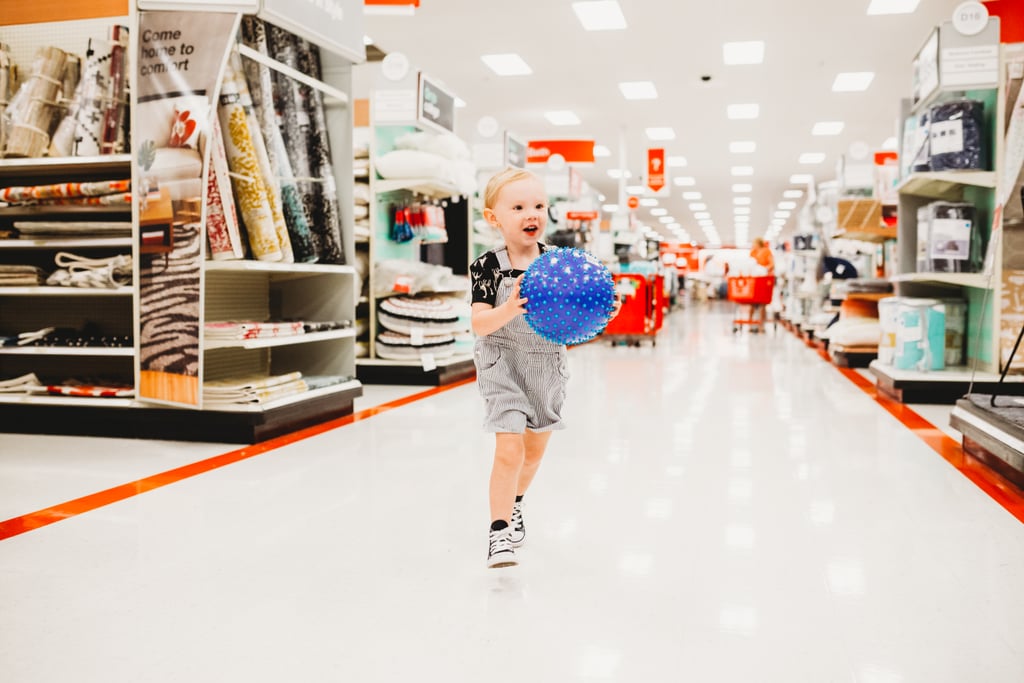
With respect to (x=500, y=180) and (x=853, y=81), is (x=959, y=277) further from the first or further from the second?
(x=853, y=81)

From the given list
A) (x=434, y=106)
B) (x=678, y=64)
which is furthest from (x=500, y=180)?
(x=678, y=64)

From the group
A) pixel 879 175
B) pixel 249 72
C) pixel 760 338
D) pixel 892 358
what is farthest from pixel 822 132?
pixel 249 72

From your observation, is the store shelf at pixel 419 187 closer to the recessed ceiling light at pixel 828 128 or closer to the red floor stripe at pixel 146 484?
the red floor stripe at pixel 146 484

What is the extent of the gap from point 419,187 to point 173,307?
9.20 feet

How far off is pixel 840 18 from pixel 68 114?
7369mm

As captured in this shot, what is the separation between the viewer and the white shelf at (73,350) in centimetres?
394

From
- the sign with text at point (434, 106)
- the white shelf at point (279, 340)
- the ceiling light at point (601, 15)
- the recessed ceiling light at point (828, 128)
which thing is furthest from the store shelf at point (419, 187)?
the recessed ceiling light at point (828, 128)

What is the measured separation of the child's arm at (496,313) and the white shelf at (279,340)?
6.89 feet

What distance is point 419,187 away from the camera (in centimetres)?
621

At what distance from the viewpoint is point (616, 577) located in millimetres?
2070

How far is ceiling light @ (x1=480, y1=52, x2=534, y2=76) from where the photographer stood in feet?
32.6

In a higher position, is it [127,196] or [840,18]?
[840,18]

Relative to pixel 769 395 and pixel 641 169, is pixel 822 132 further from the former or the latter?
pixel 769 395

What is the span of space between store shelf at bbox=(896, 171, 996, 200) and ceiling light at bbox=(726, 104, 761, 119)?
707 cm
